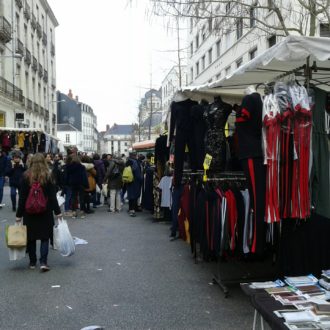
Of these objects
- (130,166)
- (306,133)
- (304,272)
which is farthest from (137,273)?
(130,166)

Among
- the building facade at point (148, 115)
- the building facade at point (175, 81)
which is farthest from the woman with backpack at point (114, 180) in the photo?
the building facade at point (148, 115)

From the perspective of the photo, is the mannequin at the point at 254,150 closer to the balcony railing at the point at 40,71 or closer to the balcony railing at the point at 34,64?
the balcony railing at the point at 34,64

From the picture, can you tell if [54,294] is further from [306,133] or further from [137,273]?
[306,133]

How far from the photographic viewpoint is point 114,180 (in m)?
12.6

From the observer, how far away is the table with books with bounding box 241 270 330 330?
2736mm

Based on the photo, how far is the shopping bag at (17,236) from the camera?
6129 mm

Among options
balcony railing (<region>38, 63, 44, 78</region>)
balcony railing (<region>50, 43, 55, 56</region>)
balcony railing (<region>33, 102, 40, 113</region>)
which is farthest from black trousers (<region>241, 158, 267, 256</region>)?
balcony railing (<region>50, 43, 55, 56</region>)

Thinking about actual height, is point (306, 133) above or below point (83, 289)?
above

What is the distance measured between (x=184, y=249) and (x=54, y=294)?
2.94 meters

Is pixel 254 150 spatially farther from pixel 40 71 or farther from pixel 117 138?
pixel 117 138

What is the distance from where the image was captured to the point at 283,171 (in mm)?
4215

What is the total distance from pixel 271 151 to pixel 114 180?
8.90 metres

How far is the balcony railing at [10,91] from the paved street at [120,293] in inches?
880

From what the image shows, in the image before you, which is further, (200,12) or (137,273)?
(200,12)
